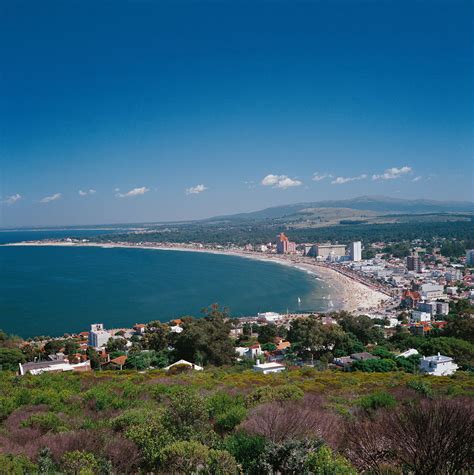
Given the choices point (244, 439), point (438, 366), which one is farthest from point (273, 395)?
point (438, 366)

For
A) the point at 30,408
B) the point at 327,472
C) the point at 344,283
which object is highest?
the point at 327,472

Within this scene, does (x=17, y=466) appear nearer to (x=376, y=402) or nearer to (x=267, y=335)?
(x=376, y=402)

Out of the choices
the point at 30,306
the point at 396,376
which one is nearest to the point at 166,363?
the point at 396,376

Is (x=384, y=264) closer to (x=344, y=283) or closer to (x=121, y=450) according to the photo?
(x=344, y=283)

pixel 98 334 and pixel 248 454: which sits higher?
pixel 248 454

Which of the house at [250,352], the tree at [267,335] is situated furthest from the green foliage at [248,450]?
the tree at [267,335]

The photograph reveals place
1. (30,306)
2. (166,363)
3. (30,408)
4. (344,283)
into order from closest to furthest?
(30,408), (166,363), (30,306), (344,283)

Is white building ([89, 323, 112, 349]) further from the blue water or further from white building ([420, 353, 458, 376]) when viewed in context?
white building ([420, 353, 458, 376])
